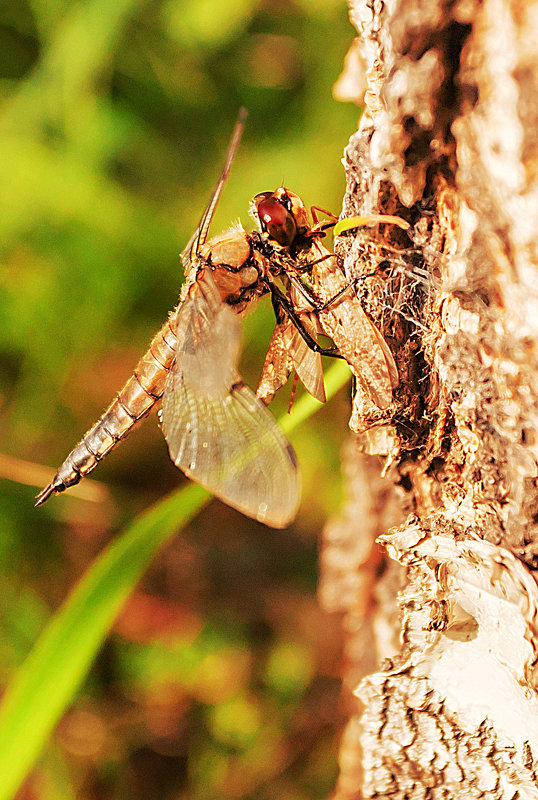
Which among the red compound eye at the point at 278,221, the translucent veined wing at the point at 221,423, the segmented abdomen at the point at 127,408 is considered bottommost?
the translucent veined wing at the point at 221,423

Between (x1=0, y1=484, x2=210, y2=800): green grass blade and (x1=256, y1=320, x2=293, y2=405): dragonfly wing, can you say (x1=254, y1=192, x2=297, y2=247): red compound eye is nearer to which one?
(x1=256, y1=320, x2=293, y2=405): dragonfly wing

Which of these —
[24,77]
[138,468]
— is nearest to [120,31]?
[24,77]

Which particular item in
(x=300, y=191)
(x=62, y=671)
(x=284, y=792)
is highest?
(x=300, y=191)

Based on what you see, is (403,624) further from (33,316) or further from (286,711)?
(33,316)

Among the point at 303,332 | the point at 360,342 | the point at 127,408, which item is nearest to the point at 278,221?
the point at 303,332

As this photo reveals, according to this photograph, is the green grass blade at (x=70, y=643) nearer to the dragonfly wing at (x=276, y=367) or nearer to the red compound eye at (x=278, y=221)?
the dragonfly wing at (x=276, y=367)

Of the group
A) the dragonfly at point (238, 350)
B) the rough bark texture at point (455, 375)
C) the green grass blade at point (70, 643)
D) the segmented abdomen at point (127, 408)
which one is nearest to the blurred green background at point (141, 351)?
the segmented abdomen at point (127, 408)

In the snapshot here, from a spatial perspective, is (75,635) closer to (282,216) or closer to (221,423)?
(221,423)

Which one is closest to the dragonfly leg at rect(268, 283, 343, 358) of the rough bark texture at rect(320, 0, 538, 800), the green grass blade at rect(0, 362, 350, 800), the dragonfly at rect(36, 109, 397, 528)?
the dragonfly at rect(36, 109, 397, 528)
